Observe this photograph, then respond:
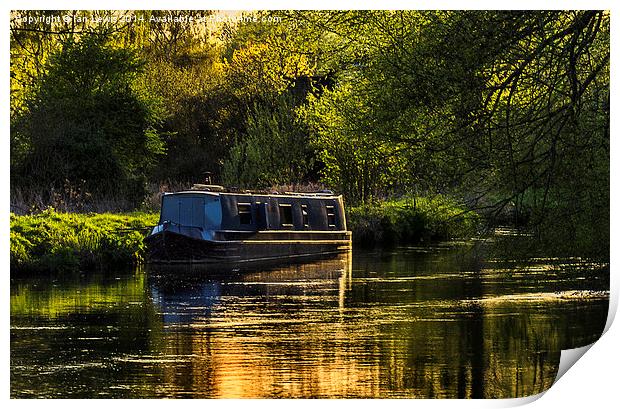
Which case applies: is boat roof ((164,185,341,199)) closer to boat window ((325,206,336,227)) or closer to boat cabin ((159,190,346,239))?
boat cabin ((159,190,346,239))

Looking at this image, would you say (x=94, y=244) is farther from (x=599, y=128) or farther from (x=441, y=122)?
(x=599, y=128)

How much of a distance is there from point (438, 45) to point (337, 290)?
4.63 meters

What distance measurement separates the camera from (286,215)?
19.2 meters

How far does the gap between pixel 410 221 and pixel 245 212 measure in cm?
231

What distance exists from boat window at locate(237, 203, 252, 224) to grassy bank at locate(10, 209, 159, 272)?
1611 millimetres

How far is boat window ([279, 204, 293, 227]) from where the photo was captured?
18828 mm

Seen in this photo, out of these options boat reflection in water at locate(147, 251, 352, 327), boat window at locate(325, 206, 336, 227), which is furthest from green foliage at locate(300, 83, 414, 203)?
boat reflection in water at locate(147, 251, 352, 327)

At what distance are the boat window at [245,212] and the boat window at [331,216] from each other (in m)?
1.58

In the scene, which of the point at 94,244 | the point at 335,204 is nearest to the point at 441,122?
the point at 94,244

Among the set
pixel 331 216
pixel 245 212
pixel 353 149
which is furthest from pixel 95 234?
pixel 331 216

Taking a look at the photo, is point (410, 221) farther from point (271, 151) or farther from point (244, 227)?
point (271, 151)

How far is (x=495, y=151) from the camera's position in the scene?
37.1 feet

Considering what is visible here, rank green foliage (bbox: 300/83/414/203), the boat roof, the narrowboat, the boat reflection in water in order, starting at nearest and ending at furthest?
1. green foliage (bbox: 300/83/414/203)
2. the boat reflection in water
3. the boat roof
4. the narrowboat

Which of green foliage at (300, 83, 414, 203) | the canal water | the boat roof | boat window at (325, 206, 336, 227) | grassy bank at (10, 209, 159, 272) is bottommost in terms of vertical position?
the canal water
